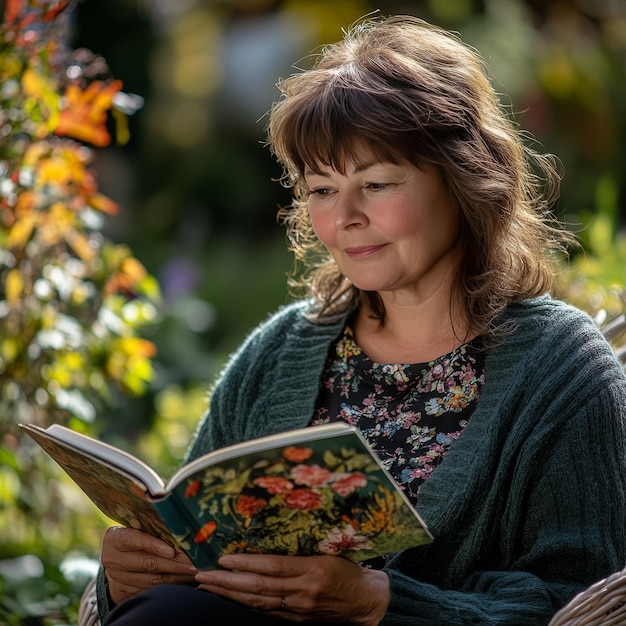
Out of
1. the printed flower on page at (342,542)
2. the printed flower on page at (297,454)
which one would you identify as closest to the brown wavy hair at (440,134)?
the printed flower on page at (342,542)

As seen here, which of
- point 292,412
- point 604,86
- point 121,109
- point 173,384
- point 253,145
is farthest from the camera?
point 253,145

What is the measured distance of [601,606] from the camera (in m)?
1.68

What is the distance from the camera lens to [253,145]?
29.9 feet

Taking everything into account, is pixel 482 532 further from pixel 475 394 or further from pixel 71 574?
pixel 71 574

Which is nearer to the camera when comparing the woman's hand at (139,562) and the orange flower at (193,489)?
the orange flower at (193,489)

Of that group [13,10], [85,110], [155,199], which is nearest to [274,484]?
[85,110]

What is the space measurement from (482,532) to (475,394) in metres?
0.28

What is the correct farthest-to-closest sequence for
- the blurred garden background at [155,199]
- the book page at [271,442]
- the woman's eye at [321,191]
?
the blurred garden background at [155,199]
the woman's eye at [321,191]
the book page at [271,442]

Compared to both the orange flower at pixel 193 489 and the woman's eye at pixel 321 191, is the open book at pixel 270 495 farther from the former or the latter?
the woman's eye at pixel 321 191

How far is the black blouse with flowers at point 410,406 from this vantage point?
211cm

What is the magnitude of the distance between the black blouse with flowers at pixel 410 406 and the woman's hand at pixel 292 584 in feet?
1.19

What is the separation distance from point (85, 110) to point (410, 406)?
1268 millimetres

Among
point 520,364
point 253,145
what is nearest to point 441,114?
point 520,364

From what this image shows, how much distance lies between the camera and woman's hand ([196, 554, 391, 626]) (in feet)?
5.65
